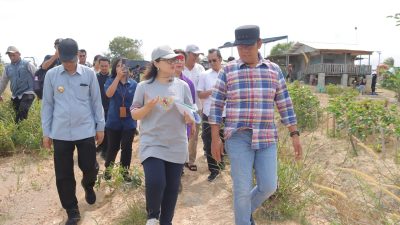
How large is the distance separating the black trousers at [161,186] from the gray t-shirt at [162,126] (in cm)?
6

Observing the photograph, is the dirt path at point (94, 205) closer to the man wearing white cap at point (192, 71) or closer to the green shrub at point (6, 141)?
the man wearing white cap at point (192, 71)

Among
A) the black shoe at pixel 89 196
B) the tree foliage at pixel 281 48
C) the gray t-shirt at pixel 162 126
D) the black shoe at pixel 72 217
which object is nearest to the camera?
the gray t-shirt at pixel 162 126

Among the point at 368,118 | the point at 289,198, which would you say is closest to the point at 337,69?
the point at 368,118

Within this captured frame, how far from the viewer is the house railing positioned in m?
28.4

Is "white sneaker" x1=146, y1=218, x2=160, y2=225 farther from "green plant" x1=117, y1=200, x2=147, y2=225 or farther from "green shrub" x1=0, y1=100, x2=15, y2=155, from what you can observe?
"green shrub" x1=0, y1=100, x2=15, y2=155

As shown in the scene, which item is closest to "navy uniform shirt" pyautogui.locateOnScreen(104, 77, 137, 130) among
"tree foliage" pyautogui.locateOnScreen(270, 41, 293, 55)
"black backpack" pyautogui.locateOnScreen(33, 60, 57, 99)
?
"black backpack" pyautogui.locateOnScreen(33, 60, 57, 99)

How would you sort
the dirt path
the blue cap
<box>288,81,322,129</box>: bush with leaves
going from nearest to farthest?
1. the blue cap
2. the dirt path
3. <box>288,81,322,129</box>: bush with leaves

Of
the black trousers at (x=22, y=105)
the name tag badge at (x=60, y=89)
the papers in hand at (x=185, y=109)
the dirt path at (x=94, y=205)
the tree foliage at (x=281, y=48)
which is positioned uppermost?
the tree foliage at (x=281, y=48)

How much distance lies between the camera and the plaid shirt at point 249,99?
299 cm

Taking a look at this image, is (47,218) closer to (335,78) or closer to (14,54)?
(14,54)

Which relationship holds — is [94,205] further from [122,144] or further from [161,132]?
[161,132]

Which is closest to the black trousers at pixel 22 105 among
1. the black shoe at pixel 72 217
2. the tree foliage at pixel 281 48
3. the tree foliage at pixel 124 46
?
the black shoe at pixel 72 217

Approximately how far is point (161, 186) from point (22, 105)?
4.48 metres

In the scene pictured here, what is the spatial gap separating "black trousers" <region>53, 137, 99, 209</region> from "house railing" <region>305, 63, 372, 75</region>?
2643cm
